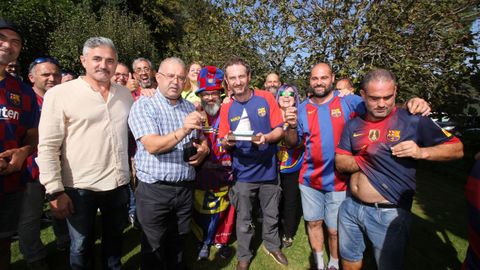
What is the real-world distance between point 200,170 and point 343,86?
10.7ft

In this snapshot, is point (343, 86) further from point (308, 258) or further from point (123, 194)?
point (123, 194)

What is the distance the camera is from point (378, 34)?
20.4 ft

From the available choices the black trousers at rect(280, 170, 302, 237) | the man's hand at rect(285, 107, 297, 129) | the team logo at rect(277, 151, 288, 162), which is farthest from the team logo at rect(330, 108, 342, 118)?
the black trousers at rect(280, 170, 302, 237)

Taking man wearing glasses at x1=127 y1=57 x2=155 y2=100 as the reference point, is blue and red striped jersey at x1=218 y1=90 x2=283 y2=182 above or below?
below

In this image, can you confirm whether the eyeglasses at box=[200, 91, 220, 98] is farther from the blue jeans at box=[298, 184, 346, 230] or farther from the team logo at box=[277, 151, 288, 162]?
the blue jeans at box=[298, 184, 346, 230]

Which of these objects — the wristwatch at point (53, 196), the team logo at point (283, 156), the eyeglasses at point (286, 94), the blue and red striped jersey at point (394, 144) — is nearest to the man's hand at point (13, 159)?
the wristwatch at point (53, 196)

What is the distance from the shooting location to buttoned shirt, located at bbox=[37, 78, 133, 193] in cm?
232

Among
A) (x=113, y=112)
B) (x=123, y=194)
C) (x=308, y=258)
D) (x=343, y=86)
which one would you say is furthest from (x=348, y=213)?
(x=343, y=86)

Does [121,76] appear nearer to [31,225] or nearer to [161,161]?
[31,225]

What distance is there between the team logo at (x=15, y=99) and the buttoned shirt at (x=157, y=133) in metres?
0.99

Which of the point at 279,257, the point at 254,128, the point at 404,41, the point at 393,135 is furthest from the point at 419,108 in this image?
the point at 404,41

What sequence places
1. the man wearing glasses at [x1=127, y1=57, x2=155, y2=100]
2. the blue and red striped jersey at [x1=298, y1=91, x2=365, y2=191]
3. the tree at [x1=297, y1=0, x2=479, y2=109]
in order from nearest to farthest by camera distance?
the blue and red striped jersey at [x1=298, y1=91, x2=365, y2=191] < the man wearing glasses at [x1=127, y1=57, x2=155, y2=100] < the tree at [x1=297, y1=0, x2=479, y2=109]

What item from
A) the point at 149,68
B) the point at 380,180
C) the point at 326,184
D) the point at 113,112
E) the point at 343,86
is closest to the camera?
the point at 380,180

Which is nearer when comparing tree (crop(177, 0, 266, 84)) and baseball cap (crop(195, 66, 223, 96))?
baseball cap (crop(195, 66, 223, 96))
